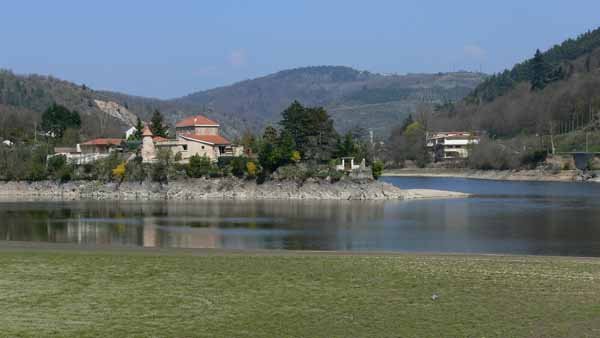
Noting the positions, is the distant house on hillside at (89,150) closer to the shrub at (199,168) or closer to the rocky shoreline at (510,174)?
the shrub at (199,168)

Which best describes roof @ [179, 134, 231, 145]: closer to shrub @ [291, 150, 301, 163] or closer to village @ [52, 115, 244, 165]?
village @ [52, 115, 244, 165]

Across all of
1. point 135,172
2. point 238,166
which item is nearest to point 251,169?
point 238,166

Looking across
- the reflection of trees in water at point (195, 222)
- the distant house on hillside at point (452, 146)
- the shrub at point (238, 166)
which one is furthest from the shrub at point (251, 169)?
the distant house on hillside at point (452, 146)

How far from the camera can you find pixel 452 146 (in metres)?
130

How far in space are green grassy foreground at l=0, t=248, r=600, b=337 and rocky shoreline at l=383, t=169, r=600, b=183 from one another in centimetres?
7897

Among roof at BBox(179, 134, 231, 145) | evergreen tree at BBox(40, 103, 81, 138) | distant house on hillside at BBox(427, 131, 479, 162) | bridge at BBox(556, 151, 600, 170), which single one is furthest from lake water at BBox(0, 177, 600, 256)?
distant house on hillside at BBox(427, 131, 479, 162)

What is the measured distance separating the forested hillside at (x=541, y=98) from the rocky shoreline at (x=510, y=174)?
1802 centimetres

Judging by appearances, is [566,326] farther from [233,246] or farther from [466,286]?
[233,246]

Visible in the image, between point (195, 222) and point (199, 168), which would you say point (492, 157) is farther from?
point (195, 222)

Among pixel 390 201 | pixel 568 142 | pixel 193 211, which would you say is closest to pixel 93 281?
pixel 193 211

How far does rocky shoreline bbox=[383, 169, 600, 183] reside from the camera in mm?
95688

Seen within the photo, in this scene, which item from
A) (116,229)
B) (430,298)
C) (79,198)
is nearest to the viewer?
→ (430,298)

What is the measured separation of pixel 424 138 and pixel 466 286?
124720mm

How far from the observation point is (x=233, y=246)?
2966cm
